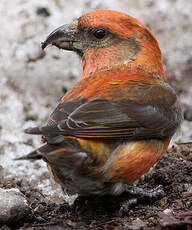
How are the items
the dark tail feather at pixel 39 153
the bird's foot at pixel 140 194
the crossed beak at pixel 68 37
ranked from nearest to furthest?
1. the dark tail feather at pixel 39 153
2. the bird's foot at pixel 140 194
3. the crossed beak at pixel 68 37

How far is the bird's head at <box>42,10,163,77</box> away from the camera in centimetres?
471

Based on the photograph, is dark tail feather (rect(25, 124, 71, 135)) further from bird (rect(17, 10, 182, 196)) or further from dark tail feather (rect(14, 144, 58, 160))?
dark tail feather (rect(14, 144, 58, 160))

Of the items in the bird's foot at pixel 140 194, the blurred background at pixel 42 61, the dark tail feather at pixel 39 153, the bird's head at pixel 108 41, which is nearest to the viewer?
the dark tail feather at pixel 39 153

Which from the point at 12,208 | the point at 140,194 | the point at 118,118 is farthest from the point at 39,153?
the point at 140,194

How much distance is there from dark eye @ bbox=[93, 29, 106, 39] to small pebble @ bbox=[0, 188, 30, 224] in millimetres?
1820

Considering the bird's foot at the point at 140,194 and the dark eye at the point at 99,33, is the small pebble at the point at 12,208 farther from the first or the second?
the dark eye at the point at 99,33

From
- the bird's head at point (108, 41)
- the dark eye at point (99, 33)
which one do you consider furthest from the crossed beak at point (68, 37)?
the dark eye at point (99, 33)

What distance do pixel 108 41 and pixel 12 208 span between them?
1.98 m

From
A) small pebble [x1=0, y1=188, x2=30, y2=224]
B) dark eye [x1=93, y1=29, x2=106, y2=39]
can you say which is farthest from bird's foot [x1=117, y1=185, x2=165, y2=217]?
dark eye [x1=93, y1=29, x2=106, y2=39]

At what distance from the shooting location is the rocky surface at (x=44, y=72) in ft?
16.8

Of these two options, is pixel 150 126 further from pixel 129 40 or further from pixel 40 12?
pixel 40 12

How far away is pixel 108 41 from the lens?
4.77 m

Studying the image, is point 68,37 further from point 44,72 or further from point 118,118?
point 44,72

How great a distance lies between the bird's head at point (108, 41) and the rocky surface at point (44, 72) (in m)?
1.20
